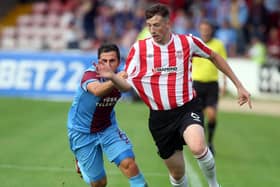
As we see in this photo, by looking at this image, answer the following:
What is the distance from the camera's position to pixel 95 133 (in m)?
9.09

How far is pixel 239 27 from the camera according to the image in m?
27.3

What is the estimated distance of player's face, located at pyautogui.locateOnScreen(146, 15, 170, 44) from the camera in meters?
9.20

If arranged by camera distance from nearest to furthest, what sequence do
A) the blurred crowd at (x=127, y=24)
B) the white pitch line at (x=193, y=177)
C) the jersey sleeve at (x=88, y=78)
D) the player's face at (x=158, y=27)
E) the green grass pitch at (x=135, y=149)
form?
the jersey sleeve at (x=88, y=78) < the player's face at (x=158, y=27) < the white pitch line at (x=193, y=177) < the green grass pitch at (x=135, y=149) < the blurred crowd at (x=127, y=24)

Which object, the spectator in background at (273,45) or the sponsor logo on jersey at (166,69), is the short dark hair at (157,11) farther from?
the spectator in background at (273,45)

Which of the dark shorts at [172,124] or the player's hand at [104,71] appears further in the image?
the dark shorts at [172,124]

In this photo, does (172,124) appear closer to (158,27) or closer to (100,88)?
(158,27)

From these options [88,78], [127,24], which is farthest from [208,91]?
[127,24]

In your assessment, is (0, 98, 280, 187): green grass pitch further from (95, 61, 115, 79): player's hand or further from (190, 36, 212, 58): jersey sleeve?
(95, 61, 115, 79): player's hand

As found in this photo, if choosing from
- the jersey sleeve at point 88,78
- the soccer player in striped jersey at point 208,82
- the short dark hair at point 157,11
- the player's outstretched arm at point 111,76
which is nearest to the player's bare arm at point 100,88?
the jersey sleeve at point 88,78

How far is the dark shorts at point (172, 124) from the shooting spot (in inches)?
370

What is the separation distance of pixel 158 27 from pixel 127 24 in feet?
60.0

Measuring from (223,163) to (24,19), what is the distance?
18.3 meters

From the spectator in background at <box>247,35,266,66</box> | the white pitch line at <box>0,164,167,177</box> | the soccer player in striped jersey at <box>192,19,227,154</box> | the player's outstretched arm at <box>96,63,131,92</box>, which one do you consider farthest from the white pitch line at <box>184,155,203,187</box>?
the spectator in background at <box>247,35,266,66</box>

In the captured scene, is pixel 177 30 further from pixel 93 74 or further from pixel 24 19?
pixel 93 74
